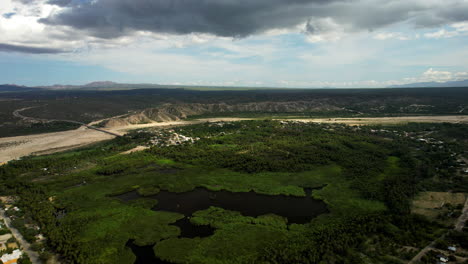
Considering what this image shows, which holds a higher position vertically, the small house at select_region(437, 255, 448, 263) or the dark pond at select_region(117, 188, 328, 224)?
the small house at select_region(437, 255, 448, 263)

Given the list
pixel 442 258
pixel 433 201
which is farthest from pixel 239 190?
pixel 433 201

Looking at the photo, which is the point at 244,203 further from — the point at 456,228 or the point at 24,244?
the point at 24,244

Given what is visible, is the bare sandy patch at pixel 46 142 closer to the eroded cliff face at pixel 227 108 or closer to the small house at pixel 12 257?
the eroded cliff face at pixel 227 108

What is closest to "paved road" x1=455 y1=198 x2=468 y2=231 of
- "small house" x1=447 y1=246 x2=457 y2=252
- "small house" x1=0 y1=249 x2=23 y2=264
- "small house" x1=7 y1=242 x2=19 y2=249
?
"small house" x1=447 y1=246 x2=457 y2=252

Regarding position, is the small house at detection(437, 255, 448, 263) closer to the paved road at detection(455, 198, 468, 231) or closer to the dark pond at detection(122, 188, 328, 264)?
the paved road at detection(455, 198, 468, 231)

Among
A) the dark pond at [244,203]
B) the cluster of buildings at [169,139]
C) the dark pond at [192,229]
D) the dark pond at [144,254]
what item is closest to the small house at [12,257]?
the dark pond at [144,254]

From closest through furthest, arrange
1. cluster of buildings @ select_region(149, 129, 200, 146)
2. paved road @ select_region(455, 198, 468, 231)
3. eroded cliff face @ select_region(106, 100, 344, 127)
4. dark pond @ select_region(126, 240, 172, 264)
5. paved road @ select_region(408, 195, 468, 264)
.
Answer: paved road @ select_region(408, 195, 468, 264)
dark pond @ select_region(126, 240, 172, 264)
paved road @ select_region(455, 198, 468, 231)
cluster of buildings @ select_region(149, 129, 200, 146)
eroded cliff face @ select_region(106, 100, 344, 127)
